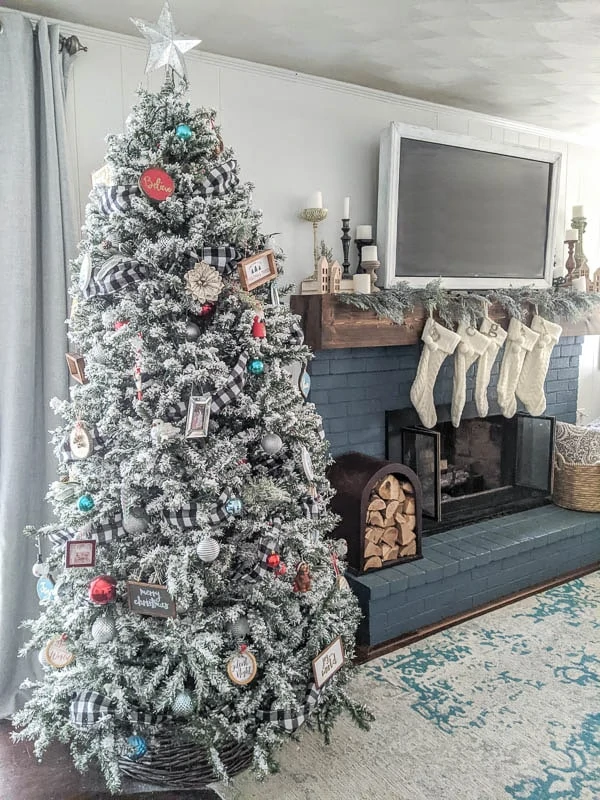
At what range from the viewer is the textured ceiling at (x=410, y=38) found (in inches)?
78.7

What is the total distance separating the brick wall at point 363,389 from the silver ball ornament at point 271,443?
0.93 m

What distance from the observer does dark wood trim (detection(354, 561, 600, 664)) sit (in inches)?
96.0

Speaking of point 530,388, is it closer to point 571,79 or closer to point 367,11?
point 571,79

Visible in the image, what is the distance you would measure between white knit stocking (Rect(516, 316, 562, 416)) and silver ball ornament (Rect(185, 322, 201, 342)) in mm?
2001

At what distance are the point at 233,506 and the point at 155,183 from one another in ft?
2.87

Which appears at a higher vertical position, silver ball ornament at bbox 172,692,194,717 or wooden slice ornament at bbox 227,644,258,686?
wooden slice ornament at bbox 227,644,258,686

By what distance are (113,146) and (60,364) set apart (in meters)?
0.76

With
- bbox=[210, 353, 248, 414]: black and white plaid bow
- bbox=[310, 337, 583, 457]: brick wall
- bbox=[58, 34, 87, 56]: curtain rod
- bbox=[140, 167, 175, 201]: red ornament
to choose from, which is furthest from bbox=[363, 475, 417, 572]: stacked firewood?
bbox=[58, 34, 87, 56]: curtain rod

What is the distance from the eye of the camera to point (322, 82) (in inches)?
104

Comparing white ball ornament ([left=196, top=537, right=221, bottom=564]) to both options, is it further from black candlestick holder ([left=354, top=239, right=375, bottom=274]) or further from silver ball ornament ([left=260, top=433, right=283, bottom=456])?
black candlestick holder ([left=354, top=239, right=375, bottom=274])

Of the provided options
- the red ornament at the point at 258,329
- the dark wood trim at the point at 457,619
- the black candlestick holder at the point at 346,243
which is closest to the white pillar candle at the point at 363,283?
the black candlestick holder at the point at 346,243

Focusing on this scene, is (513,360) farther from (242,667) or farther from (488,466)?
(242,667)

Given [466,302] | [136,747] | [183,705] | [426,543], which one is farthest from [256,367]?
[426,543]

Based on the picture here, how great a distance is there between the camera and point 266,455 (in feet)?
6.01
